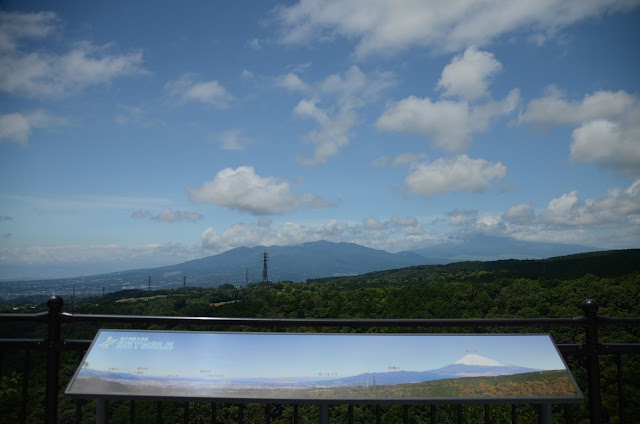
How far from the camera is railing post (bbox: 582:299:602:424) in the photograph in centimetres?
288

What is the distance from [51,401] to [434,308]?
4329 cm

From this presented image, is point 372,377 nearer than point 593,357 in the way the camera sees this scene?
Yes

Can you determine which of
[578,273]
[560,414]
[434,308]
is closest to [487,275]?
[578,273]

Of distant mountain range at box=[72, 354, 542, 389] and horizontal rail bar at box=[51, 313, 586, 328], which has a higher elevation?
horizontal rail bar at box=[51, 313, 586, 328]

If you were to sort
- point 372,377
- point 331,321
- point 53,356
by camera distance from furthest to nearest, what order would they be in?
point 53,356 → point 331,321 → point 372,377

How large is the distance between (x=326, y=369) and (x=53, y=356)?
1845 millimetres

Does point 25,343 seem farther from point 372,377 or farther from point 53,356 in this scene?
point 372,377

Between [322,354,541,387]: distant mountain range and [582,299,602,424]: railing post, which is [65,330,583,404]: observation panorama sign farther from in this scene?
[582,299,602,424]: railing post

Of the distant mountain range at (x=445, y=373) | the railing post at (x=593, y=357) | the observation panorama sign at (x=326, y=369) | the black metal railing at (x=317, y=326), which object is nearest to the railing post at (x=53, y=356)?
the black metal railing at (x=317, y=326)

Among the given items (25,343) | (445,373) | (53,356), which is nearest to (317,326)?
(445,373)

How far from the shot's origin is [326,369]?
2723 mm

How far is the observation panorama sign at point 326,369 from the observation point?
2641 mm

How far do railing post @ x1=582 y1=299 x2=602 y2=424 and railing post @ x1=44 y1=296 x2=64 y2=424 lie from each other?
Result: 344 cm

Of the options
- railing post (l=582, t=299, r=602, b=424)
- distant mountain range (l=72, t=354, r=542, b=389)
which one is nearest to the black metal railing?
railing post (l=582, t=299, r=602, b=424)
